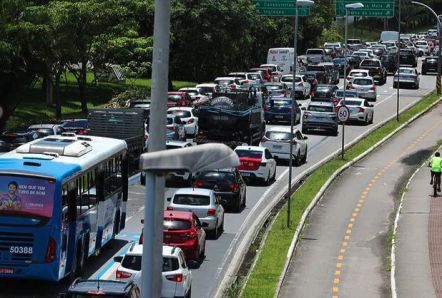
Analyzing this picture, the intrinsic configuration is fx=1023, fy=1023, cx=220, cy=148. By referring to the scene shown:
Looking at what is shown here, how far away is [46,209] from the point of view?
21156 millimetres

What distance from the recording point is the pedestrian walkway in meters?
24.1

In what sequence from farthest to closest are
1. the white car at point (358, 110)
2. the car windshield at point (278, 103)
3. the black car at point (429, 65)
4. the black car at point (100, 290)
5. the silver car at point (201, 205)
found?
the black car at point (429, 65), the white car at point (358, 110), the car windshield at point (278, 103), the silver car at point (201, 205), the black car at point (100, 290)

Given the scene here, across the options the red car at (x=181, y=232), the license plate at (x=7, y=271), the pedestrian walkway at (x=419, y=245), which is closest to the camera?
the license plate at (x=7, y=271)

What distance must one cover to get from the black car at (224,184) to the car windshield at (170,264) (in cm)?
1208

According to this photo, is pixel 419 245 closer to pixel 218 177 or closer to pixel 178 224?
pixel 218 177

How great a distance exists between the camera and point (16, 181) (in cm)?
2131

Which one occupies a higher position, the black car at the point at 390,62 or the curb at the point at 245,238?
the black car at the point at 390,62

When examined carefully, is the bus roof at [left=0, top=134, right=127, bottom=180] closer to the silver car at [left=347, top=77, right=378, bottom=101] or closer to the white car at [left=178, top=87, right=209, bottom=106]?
the white car at [left=178, top=87, right=209, bottom=106]

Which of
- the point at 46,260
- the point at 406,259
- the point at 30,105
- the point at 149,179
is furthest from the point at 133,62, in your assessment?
the point at 149,179

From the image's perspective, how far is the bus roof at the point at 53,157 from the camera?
21500 millimetres

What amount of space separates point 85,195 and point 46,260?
8.52 ft

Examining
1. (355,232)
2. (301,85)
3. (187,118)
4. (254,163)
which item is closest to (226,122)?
(254,163)

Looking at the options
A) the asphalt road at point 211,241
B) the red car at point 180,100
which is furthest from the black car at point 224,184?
the red car at point 180,100

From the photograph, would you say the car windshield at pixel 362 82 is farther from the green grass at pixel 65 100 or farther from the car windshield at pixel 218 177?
the car windshield at pixel 218 177
